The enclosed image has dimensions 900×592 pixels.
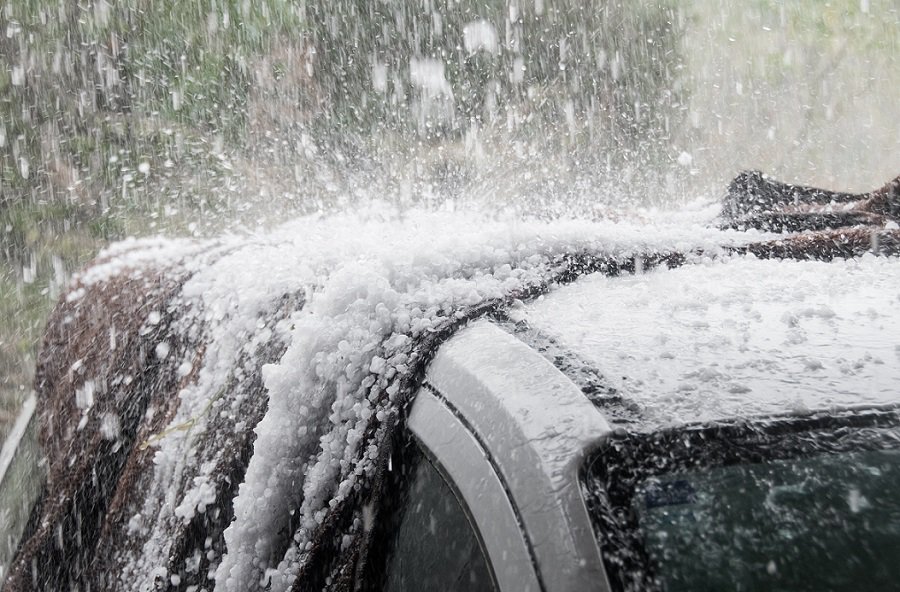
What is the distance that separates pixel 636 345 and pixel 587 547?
0.33 meters

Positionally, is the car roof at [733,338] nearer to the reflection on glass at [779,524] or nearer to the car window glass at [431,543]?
the reflection on glass at [779,524]

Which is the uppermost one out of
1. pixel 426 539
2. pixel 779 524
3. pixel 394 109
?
pixel 779 524

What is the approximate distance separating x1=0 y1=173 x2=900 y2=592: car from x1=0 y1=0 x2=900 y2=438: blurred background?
3698 mm

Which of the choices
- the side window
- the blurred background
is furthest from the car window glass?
the blurred background

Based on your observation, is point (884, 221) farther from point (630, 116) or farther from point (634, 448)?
point (630, 116)

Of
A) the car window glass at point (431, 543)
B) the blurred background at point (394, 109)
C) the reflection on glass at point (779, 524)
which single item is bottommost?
the blurred background at point (394, 109)

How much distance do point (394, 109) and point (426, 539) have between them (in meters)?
8.29

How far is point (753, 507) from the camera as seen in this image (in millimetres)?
710

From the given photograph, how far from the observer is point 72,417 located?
237 centimetres

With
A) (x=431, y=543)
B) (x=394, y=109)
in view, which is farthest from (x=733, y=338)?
(x=394, y=109)

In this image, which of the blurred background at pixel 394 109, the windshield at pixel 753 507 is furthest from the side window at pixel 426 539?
the blurred background at pixel 394 109

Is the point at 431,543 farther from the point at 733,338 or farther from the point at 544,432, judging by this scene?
the point at 733,338

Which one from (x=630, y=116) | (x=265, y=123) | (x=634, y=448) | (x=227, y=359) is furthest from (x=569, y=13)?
(x=634, y=448)

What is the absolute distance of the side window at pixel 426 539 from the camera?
822 mm
